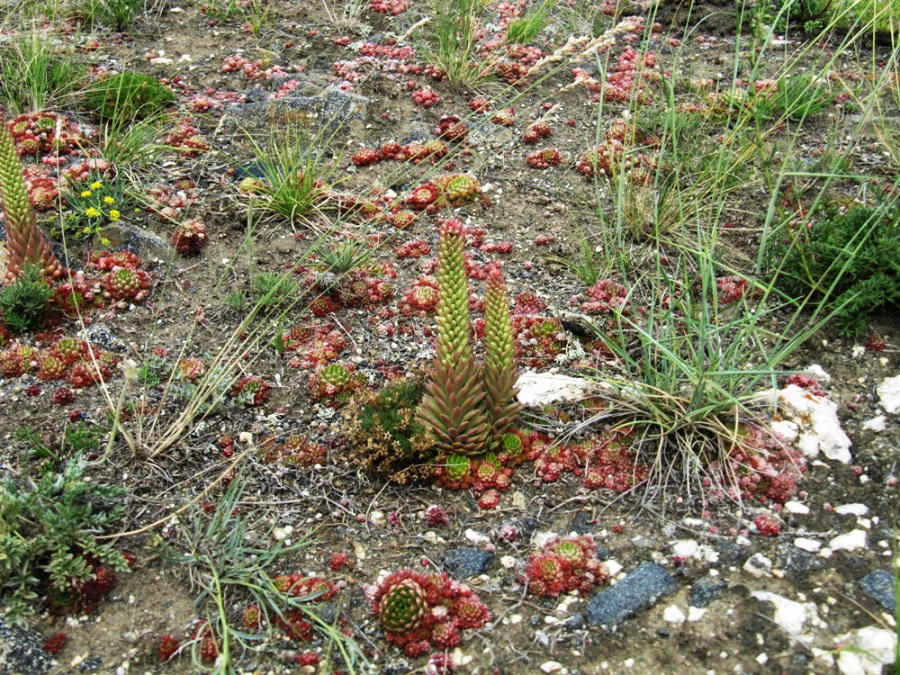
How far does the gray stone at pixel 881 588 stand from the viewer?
3.85 m

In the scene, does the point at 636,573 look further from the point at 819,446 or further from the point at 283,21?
the point at 283,21

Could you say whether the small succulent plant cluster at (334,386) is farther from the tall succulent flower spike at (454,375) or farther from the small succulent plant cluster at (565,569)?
the small succulent plant cluster at (565,569)

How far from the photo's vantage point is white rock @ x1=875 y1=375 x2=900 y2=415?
4.98 m

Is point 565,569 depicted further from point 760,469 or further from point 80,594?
point 80,594

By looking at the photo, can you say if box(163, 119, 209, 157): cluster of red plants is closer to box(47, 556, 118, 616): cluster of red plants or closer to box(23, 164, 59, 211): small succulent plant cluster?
box(23, 164, 59, 211): small succulent plant cluster

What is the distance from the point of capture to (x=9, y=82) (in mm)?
7676

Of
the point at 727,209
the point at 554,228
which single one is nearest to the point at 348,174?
the point at 554,228

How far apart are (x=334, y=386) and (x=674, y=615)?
2.55 m

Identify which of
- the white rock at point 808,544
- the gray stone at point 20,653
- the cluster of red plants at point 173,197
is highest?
the white rock at point 808,544

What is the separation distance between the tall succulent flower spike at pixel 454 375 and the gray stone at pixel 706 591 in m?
1.43

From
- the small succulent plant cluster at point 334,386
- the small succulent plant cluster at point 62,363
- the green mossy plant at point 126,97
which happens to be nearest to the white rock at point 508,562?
the small succulent plant cluster at point 334,386

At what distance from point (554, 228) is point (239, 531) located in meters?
3.75

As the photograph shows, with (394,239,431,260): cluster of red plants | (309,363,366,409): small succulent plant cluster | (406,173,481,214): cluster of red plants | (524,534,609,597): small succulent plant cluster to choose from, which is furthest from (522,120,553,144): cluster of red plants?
(524,534,609,597): small succulent plant cluster

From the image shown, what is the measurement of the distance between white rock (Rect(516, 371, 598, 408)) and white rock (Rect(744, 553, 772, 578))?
4.70 feet
